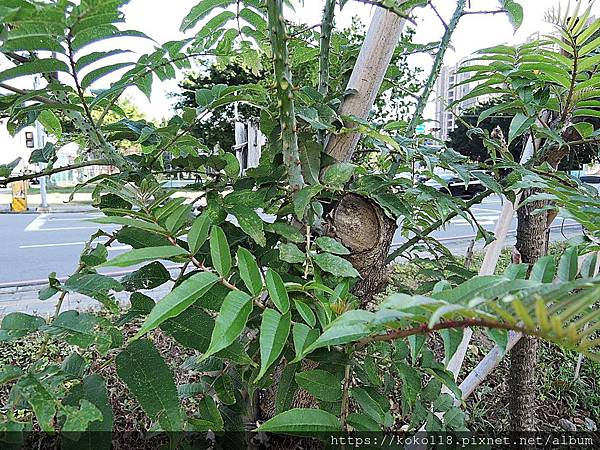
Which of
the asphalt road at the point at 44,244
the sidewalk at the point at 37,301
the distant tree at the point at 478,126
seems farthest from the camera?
the asphalt road at the point at 44,244

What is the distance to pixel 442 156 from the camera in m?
0.58

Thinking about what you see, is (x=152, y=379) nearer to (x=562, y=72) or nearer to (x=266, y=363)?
(x=266, y=363)

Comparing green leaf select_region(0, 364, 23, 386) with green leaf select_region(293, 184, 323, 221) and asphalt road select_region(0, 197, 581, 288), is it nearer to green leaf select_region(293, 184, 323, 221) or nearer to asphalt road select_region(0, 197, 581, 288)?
green leaf select_region(293, 184, 323, 221)

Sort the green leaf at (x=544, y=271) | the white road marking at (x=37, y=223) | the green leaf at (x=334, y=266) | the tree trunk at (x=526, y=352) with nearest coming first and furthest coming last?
1. the green leaf at (x=544, y=271)
2. the green leaf at (x=334, y=266)
3. the tree trunk at (x=526, y=352)
4. the white road marking at (x=37, y=223)

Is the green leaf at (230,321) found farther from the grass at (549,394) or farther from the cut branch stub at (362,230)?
the grass at (549,394)

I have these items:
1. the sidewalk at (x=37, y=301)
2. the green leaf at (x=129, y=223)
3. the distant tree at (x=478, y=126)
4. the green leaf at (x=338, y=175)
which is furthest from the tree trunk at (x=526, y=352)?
the sidewalk at (x=37, y=301)

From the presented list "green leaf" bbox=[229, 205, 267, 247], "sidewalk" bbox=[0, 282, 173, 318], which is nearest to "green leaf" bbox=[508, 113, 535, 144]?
"green leaf" bbox=[229, 205, 267, 247]

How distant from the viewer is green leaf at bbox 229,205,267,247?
1.57 ft

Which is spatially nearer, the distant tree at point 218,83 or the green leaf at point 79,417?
the green leaf at point 79,417

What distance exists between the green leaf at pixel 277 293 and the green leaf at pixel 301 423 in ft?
0.28

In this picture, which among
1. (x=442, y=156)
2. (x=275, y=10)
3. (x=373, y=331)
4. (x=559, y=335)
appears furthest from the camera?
(x=442, y=156)

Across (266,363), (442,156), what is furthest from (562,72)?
(266,363)

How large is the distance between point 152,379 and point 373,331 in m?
0.19

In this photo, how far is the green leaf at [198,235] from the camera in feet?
1.31
